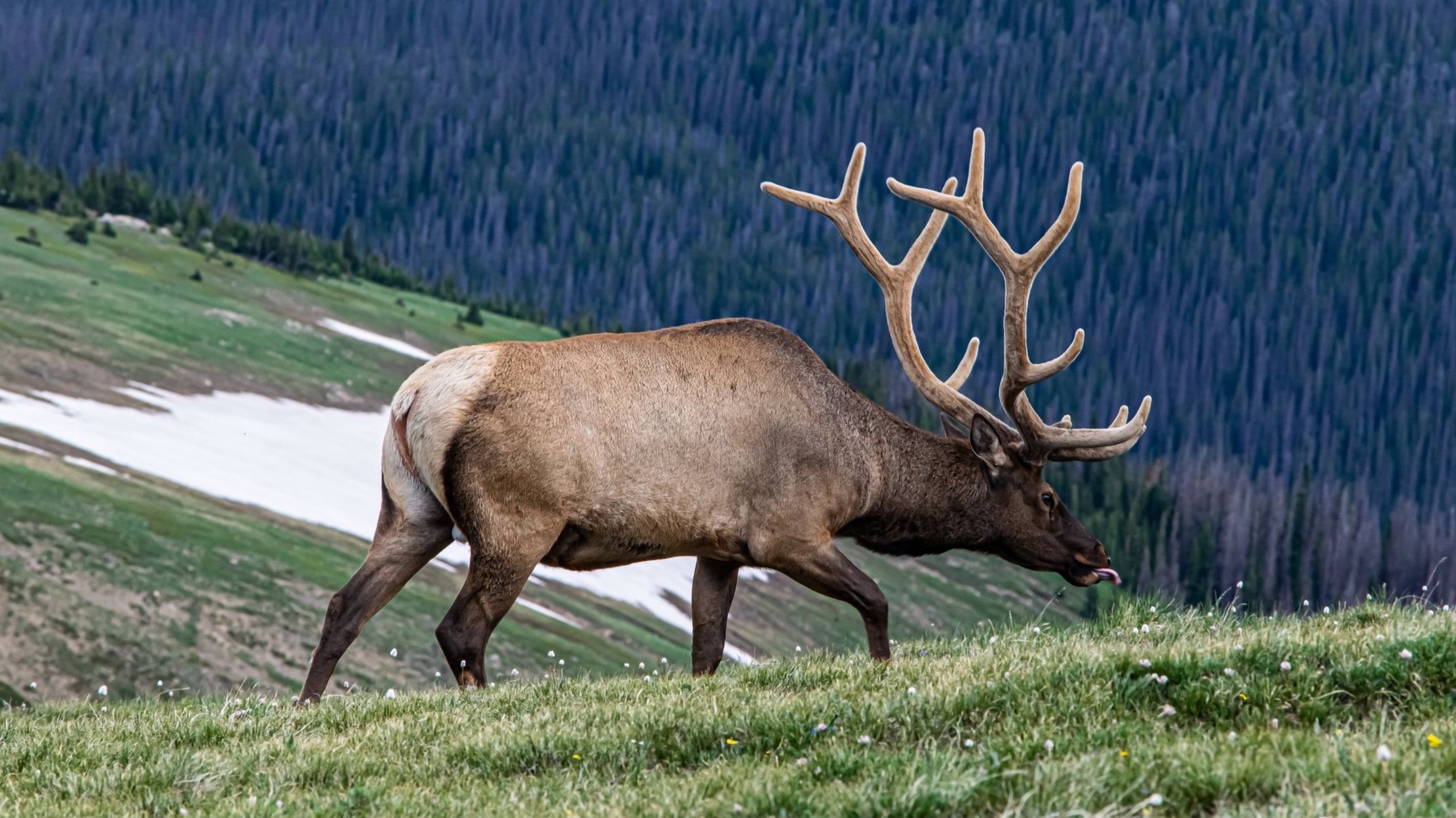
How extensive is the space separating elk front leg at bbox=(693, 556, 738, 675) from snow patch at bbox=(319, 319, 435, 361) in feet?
242

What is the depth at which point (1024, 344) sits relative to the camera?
38.9 feet

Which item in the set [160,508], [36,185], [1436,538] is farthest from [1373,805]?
[1436,538]

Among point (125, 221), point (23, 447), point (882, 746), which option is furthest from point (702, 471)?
point (125, 221)

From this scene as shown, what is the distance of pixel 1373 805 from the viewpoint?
16.3 feet

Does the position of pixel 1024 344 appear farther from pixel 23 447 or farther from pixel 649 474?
pixel 23 447

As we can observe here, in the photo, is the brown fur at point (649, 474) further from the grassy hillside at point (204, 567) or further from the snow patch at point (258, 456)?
the snow patch at point (258, 456)

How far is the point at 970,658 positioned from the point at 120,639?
2642cm

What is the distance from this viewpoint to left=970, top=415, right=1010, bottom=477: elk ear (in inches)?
460

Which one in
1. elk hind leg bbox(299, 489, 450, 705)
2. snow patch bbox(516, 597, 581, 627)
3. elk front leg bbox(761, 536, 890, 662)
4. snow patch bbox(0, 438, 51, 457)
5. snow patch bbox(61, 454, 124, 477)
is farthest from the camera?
snow patch bbox(516, 597, 581, 627)

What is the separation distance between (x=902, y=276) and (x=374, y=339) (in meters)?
76.9

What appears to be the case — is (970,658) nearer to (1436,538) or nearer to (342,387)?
(342,387)

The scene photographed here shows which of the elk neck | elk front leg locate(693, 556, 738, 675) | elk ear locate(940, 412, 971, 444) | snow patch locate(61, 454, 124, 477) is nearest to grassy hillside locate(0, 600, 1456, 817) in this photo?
elk front leg locate(693, 556, 738, 675)

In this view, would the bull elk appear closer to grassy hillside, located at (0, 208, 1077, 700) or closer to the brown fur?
the brown fur

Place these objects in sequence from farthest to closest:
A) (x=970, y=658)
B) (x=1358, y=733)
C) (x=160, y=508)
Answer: (x=160, y=508), (x=970, y=658), (x=1358, y=733)
